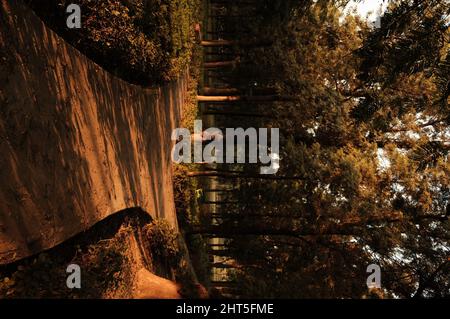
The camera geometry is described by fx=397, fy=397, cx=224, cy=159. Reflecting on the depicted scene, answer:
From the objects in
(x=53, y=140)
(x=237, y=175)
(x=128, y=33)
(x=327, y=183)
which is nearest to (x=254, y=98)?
(x=237, y=175)

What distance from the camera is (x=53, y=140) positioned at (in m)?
5.30

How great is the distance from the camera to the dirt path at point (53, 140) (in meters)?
4.45

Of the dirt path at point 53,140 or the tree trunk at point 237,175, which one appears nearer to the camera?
the dirt path at point 53,140

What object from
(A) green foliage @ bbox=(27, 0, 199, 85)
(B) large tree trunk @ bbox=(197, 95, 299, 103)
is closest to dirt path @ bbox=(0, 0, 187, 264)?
(A) green foliage @ bbox=(27, 0, 199, 85)

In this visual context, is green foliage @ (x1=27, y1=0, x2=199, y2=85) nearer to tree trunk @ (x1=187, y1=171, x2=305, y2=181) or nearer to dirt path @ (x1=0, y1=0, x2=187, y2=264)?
dirt path @ (x1=0, y1=0, x2=187, y2=264)

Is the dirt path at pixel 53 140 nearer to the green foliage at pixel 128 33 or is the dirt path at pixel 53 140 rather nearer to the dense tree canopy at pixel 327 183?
the green foliage at pixel 128 33

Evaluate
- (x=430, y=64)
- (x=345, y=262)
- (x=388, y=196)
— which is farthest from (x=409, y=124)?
(x=430, y=64)

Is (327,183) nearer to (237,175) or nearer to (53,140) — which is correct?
(237,175)

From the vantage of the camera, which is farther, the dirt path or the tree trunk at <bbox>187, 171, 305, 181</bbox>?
the tree trunk at <bbox>187, 171, 305, 181</bbox>

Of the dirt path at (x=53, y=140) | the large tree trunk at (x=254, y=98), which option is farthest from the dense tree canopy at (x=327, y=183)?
the dirt path at (x=53, y=140)

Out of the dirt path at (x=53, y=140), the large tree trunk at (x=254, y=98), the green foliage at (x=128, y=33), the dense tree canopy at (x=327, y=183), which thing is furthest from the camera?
the large tree trunk at (x=254, y=98)

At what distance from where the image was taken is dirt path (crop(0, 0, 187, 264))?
14.6ft

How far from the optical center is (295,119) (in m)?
16.2
